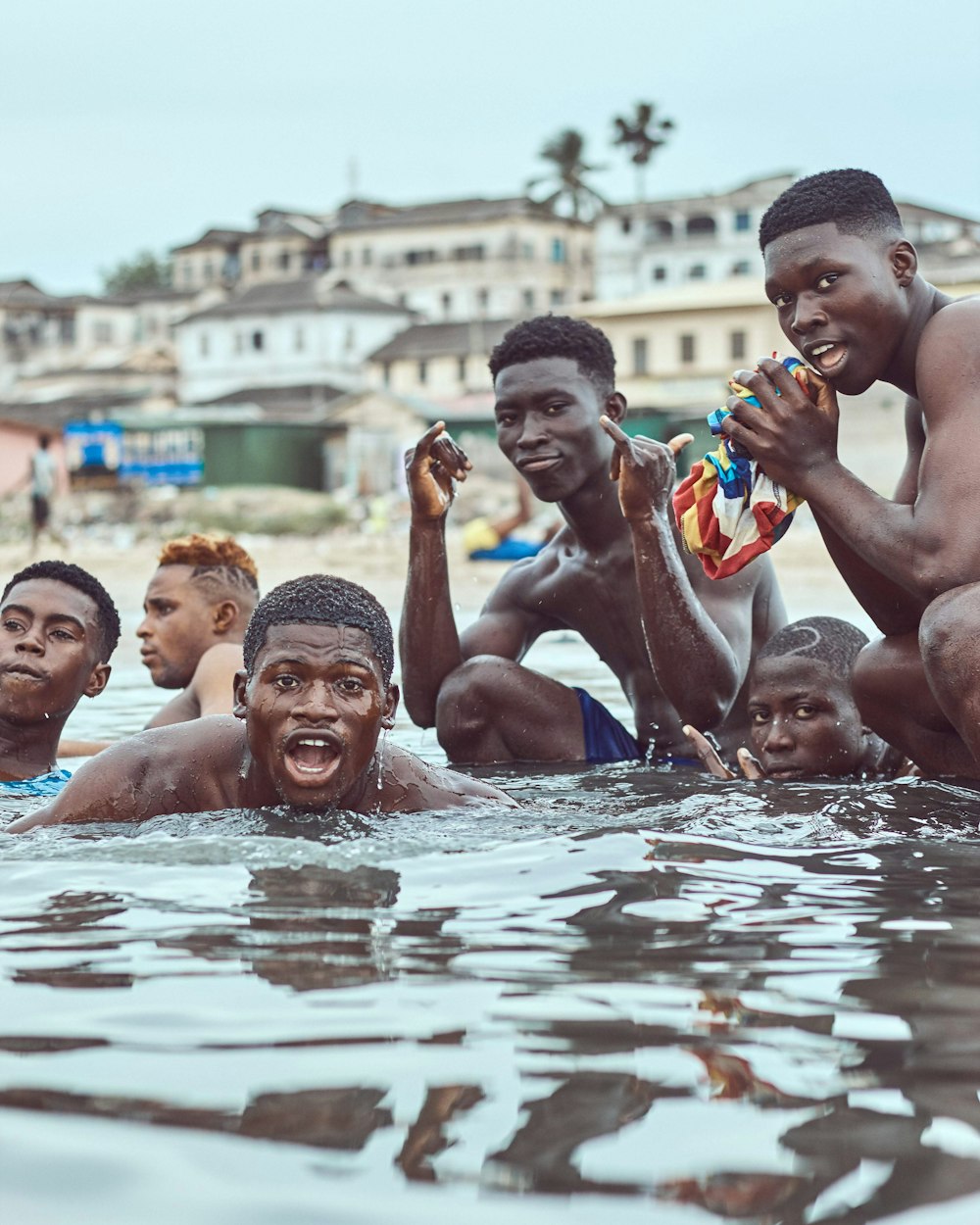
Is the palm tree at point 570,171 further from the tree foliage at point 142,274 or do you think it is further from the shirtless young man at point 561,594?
the shirtless young man at point 561,594

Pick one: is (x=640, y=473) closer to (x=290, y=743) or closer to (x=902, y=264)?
(x=902, y=264)

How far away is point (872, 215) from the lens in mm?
4750

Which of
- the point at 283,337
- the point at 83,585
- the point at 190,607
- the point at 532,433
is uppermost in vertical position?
the point at 283,337

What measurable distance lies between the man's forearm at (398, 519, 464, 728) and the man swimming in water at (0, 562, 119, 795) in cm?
109

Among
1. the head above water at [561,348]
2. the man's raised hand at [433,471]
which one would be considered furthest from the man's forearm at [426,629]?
the head above water at [561,348]

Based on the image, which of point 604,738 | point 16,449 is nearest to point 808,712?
point 604,738

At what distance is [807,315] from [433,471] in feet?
6.08

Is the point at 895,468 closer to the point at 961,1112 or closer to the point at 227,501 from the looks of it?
the point at 227,501

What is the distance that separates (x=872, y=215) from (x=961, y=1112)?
A: 9.64ft

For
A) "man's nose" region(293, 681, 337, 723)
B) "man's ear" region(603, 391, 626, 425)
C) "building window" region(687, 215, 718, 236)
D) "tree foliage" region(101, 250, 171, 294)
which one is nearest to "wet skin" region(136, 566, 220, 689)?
"man's ear" region(603, 391, 626, 425)

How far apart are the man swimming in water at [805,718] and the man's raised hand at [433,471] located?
1.20 meters

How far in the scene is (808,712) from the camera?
6.01 meters

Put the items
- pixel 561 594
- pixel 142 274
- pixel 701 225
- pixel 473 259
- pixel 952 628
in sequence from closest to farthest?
1. pixel 952 628
2. pixel 561 594
3. pixel 701 225
4. pixel 473 259
5. pixel 142 274

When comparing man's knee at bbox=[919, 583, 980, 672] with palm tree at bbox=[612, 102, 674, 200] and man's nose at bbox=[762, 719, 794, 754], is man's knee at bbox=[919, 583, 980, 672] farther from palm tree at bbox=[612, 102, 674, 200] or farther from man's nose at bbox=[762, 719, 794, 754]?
palm tree at bbox=[612, 102, 674, 200]
